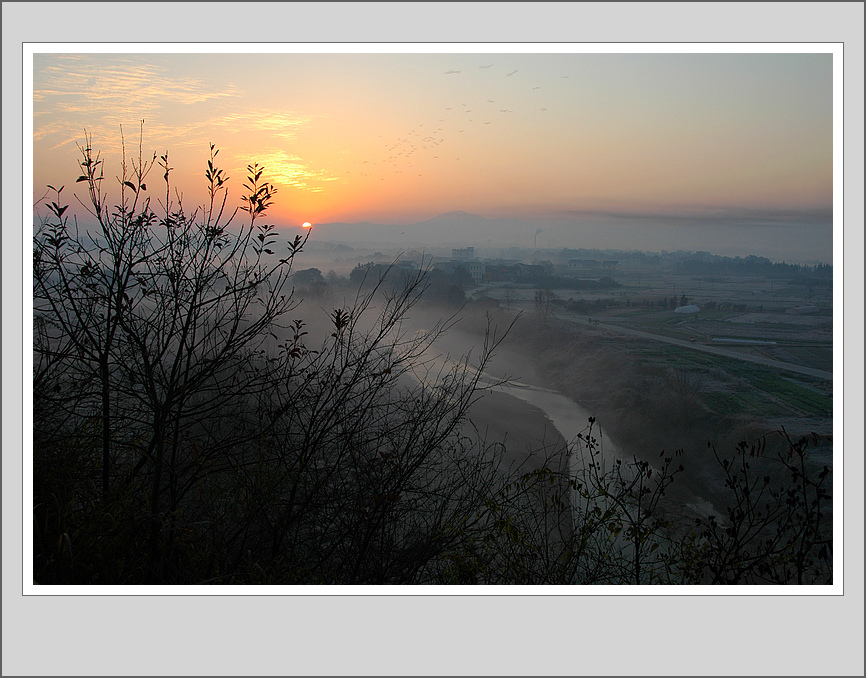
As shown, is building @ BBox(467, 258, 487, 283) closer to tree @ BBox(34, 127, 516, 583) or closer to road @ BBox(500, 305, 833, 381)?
road @ BBox(500, 305, 833, 381)

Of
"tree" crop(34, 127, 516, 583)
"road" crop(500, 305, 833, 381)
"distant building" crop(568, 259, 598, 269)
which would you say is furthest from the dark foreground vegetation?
"distant building" crop(568, 259, 598, 269)

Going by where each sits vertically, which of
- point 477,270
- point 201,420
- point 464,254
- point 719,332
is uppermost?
→ point 464,254

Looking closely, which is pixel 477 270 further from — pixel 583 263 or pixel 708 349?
pixel 708 349

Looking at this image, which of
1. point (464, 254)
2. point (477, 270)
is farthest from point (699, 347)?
point (464, 254)

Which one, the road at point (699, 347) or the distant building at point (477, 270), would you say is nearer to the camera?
the road at point (699, 347)

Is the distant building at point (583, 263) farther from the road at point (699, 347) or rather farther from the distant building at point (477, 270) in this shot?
the distant building at point (477, 270)

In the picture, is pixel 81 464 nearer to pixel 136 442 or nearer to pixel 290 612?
pixel 136 442

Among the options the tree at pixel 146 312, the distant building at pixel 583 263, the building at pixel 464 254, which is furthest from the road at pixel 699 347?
the tree at pixel 146 312

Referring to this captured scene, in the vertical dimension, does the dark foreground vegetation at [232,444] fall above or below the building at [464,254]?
below

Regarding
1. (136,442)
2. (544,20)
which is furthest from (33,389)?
(544,20)
